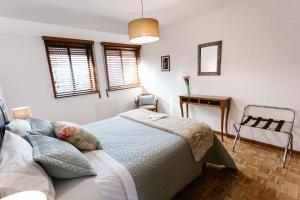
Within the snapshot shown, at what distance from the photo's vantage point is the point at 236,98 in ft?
9.30

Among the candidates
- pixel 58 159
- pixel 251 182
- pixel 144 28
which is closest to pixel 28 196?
pixel 58 159

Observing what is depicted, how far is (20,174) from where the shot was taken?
0.83 m

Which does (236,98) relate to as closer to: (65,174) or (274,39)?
(274,39)

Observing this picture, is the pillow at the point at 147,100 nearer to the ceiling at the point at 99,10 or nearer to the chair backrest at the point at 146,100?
the chair backrest at the point at 146,100

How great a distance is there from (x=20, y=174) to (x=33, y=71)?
8.80 ft

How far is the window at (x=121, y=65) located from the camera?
12.9 ft

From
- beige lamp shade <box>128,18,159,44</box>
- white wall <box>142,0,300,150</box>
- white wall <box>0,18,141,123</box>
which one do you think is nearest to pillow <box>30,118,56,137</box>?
beige lamp shade <box>128,18,159,44</box>

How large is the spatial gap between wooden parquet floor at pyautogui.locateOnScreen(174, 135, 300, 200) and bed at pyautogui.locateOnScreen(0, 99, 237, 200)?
0.17 metres

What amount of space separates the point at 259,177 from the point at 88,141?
2.00 m

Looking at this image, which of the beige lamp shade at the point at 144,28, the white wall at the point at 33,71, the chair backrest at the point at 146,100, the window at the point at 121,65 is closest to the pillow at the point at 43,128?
the beige lamp shade at the point at 144,28

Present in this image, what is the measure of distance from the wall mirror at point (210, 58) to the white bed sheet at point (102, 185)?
2556mm

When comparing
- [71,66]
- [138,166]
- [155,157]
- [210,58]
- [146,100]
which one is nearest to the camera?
[138,166]

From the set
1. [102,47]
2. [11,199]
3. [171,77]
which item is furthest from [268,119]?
[102,47]

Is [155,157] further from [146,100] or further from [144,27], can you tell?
[146,100]
